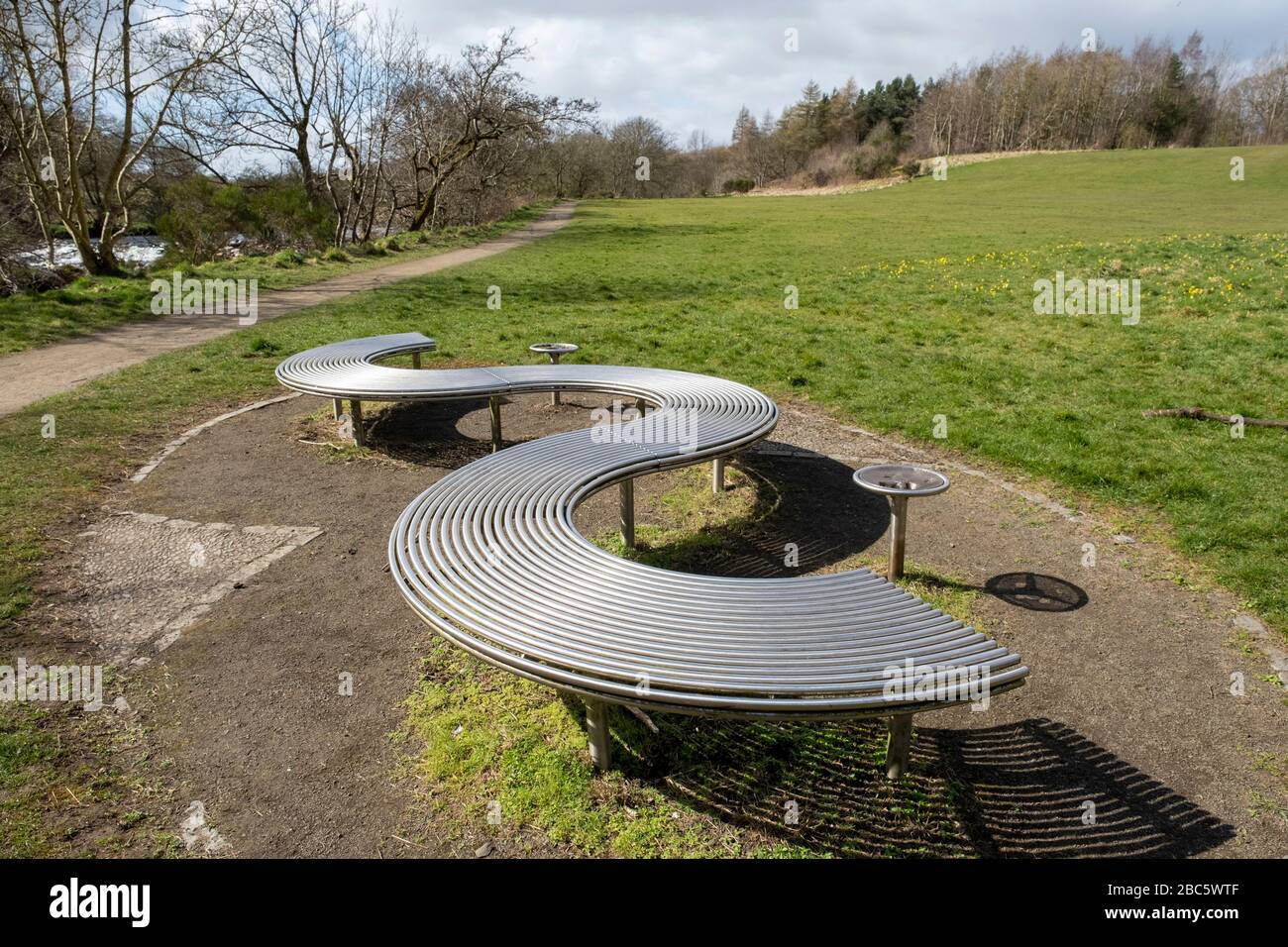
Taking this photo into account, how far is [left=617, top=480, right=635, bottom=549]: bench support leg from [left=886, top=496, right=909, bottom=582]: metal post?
1.48 meters

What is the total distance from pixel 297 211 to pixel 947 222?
21.4m

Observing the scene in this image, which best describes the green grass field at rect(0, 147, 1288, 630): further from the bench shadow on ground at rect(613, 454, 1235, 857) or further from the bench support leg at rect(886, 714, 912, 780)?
the bench support leg at rect(886, 714, 912, 780)

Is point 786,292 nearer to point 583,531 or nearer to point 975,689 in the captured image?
point 583,531

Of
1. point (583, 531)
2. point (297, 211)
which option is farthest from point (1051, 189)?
point (583, 531)

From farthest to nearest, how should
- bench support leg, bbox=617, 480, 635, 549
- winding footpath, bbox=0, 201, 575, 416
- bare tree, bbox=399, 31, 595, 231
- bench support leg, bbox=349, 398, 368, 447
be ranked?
1. bare tree, bbox=399, 31, 595, 231
2. winding footpath, bbox=0, 201, 575, 416
3. bench support leg, bbox=349, 398, 368, 447
4. bench support leg, bbox=617, 480, 635, 549

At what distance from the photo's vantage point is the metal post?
421 centimetres

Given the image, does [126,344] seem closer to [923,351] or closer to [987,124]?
[923,351]

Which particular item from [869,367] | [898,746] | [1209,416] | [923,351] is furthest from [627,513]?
[923,351]

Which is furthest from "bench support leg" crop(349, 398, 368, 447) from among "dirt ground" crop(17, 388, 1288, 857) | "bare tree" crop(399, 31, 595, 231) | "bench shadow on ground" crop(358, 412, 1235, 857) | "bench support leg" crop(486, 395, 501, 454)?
"bare tree" crop(399, 31, 595, 231)

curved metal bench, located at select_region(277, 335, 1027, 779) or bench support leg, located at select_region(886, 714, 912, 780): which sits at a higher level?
curved metal bench, located at select_region(277, 335, 1027, 779)

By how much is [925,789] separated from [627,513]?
234 centimetres

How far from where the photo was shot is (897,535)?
14.1 feet

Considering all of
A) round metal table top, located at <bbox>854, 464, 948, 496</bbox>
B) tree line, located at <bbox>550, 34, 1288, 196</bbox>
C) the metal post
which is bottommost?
the metal post

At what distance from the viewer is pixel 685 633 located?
8.90ft
